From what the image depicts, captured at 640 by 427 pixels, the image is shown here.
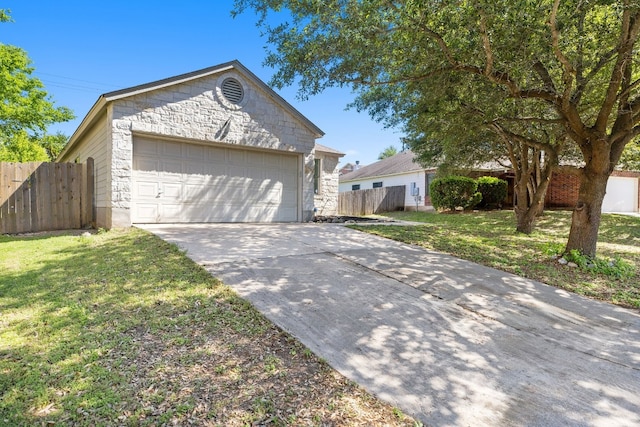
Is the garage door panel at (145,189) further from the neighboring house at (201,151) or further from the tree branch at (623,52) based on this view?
the tree branch at (623,52)

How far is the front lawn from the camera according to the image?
2166 millimetres

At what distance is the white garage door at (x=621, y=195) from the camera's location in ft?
67.1

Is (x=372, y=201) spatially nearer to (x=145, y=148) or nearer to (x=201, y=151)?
(x=201, y=151)

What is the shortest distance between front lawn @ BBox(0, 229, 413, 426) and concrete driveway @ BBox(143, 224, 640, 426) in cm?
28

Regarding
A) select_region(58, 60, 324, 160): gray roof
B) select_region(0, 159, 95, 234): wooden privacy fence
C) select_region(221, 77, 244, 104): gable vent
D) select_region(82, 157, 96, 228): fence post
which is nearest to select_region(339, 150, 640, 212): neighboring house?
select_region(58, 60, 324, 160): gray roof

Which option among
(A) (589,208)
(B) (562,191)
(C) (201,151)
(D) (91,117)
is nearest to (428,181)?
(B) (562,191)

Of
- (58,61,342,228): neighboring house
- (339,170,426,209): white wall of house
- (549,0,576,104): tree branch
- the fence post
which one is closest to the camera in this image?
(549,0,576,104): tree branch

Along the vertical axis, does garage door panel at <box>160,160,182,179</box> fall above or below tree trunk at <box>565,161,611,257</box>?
above

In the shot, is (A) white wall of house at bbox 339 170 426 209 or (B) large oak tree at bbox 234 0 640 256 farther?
(A) white wall of house at bbox 339 170 426 209

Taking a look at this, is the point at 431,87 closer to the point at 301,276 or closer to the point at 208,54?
the point at 301,276

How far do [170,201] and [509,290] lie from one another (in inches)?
322

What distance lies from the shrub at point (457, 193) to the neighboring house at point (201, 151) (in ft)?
29.2

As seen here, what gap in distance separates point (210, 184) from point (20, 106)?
45.8 feet

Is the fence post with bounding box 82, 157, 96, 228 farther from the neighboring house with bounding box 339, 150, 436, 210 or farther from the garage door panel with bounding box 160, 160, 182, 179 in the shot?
the neighboring house with bounding box 339, 150, 436, 210
